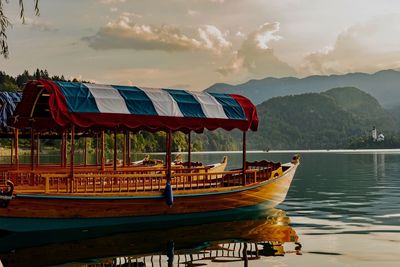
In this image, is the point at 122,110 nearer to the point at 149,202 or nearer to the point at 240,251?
the point at 149,202

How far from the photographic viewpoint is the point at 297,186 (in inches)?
1527

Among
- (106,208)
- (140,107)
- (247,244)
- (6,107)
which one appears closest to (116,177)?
(106,208)

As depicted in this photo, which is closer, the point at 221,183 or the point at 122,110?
the point at 122,110

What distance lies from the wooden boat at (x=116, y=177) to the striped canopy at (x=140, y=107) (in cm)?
3

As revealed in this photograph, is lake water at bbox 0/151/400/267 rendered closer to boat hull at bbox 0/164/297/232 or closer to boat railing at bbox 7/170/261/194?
boat hull at bbox 0/164/297/232

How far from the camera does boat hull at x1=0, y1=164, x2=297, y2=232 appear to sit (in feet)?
54.3

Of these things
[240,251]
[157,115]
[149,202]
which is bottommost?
[240,251]

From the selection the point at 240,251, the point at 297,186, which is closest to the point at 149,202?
the point at 240,251

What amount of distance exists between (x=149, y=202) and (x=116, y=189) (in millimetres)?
1576

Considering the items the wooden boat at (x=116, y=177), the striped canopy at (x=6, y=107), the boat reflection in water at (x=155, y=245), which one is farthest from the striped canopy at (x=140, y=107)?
the striped canopy at (x=6, y=107)

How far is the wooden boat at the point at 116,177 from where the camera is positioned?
55.5 feet

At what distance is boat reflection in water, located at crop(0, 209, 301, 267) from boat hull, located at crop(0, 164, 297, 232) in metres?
0.34

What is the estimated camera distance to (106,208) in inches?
702

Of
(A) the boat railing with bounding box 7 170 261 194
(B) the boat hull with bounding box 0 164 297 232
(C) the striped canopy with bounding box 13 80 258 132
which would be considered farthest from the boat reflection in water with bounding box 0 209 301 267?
(C) the striped canopy with bounding box 13 80 258 132
